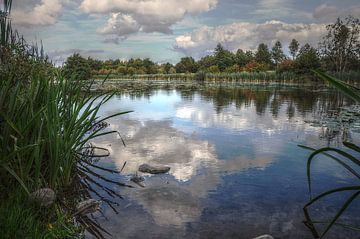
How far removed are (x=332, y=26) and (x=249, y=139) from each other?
1834 inches

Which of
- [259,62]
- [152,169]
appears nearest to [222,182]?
[152,169]

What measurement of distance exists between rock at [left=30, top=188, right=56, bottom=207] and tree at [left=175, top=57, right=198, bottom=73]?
86381 mm

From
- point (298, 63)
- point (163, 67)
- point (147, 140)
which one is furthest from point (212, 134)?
point (163, 67)

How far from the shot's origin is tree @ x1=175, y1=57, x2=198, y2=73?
9194 centimetres

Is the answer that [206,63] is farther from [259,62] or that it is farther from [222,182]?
[222,182]

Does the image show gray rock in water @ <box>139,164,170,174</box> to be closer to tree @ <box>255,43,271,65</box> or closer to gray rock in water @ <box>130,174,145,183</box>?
gray rock in water @ <box>130,174,145,183</box>

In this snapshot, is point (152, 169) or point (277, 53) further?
point (277, 53)

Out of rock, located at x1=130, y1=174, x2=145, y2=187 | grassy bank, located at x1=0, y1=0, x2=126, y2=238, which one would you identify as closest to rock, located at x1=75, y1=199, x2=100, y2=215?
grassy bank, located at x1=0, y1=0, x2=126, y2=238

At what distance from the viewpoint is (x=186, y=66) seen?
305ft

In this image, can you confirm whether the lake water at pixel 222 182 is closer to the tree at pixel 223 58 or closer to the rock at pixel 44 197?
the rock at pixel 44 197

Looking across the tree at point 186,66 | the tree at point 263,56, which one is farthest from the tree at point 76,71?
the tree at point 186,66

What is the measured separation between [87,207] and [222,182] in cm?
247

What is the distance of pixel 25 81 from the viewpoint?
15.6 feet

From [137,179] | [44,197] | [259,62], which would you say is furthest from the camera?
[259,62]
